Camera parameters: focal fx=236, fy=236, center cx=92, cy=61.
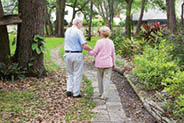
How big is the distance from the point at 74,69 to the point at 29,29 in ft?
6.37

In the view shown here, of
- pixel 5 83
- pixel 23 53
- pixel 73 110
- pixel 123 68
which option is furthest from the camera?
pixel 123 68

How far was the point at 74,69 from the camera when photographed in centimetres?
541

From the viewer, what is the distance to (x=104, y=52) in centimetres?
532

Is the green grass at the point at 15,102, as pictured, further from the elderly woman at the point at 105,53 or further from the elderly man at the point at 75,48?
the elderly woman at the point at 105,53

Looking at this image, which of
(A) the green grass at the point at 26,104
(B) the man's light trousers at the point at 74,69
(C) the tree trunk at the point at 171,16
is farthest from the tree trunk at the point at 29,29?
(C) the tree trunk at the point at 171,16

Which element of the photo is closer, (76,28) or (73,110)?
(73,110)

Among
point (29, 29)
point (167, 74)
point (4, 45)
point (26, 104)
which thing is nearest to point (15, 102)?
point (26, 104)

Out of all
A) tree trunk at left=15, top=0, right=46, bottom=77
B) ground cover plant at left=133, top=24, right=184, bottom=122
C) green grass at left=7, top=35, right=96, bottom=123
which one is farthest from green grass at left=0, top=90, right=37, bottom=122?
ground cover plant at left=133, top=24, right=184, bottom=122

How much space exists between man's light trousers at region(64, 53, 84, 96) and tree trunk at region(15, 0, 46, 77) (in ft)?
4.94

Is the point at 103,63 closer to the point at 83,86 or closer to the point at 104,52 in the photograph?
the point at 104,52

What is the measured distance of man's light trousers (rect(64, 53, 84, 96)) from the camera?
5254 millimetres

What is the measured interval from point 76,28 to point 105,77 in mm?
1327

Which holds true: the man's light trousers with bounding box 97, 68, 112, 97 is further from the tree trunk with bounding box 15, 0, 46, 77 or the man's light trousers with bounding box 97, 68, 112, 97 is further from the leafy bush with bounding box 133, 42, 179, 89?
the tree trunk with bounding box 15, 0, 46, 77

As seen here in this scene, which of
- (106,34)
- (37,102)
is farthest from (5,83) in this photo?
(106,34)
